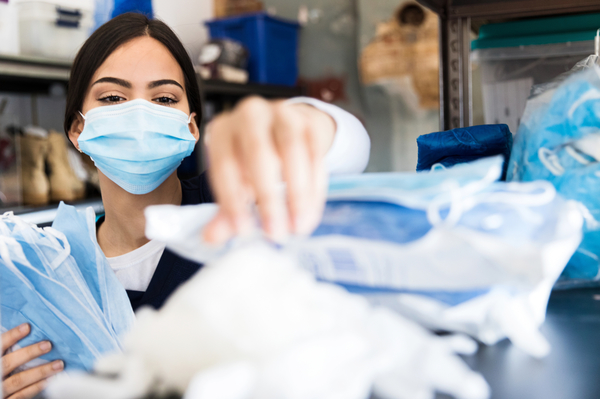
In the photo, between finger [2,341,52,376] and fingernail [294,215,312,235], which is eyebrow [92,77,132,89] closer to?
finger [2,341,52,376]

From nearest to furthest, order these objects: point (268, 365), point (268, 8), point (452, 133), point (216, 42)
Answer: point (268, 365) < point (452, 133) < point (216, 42) < point (268, 8)

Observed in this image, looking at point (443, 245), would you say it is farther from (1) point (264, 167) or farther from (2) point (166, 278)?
(2) point (166, 278)

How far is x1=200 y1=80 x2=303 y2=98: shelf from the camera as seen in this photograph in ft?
8.58

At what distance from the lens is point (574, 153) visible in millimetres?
436

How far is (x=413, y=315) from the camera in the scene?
338 mm

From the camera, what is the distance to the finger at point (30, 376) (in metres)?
0.62

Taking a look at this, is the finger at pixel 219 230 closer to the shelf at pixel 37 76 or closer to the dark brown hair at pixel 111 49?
the dark brown hair at pixel 111 49

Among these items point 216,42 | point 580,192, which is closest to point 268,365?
point 580,192

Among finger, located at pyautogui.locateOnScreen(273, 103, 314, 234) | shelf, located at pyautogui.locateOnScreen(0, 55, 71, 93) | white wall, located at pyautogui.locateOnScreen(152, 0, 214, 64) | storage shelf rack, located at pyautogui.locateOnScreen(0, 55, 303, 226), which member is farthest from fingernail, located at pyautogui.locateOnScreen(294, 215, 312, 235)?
white wall, located at pyautogui.locateOnScreen(152, 0, 214, 64)

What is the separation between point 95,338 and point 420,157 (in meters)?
0.47

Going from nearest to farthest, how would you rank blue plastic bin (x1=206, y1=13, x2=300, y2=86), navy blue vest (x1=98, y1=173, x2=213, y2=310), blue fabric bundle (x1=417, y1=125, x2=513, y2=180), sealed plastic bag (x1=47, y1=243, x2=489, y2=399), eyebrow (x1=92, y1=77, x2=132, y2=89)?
sealed plastic bag (x1=47, y1=243, x2=489, y2=399), blue fabric bundle (x1=417, y1=125, x2=513, y2=180), navy blue vest (x1=98, y1=173, x2=213, y2=310), eyebrow (x1=92, y1=77, x2=132, y2=89), blue plastic bin (x1=206, y1=13, x2=300, y2=86)

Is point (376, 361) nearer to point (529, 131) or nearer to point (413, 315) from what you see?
point (413, 315)

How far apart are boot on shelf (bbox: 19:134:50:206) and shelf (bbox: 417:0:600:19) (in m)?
1.76

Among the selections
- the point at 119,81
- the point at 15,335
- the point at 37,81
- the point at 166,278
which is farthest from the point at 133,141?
the point at 37,81
